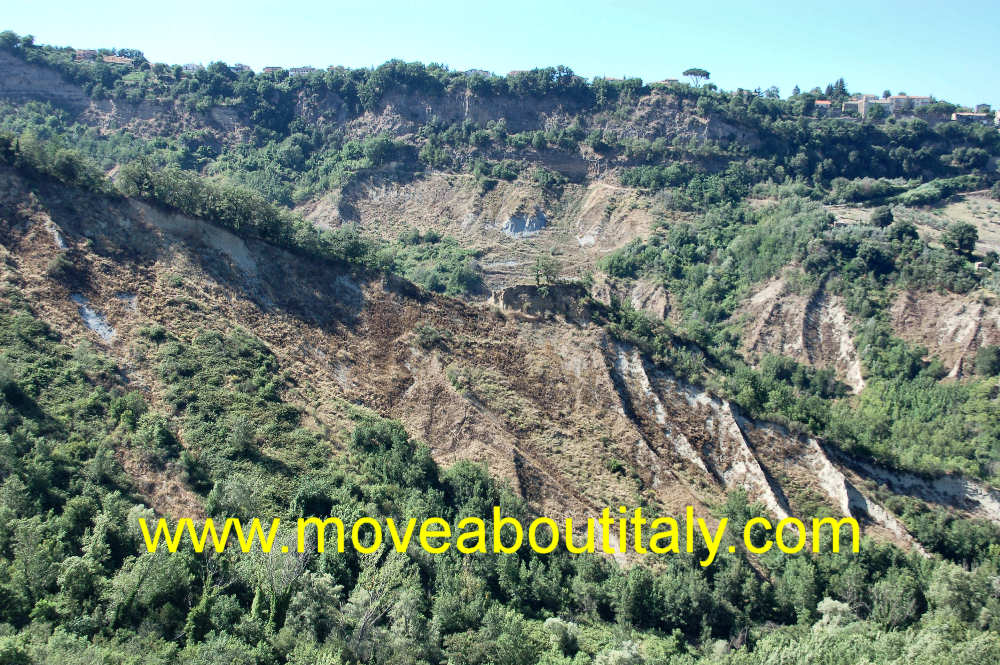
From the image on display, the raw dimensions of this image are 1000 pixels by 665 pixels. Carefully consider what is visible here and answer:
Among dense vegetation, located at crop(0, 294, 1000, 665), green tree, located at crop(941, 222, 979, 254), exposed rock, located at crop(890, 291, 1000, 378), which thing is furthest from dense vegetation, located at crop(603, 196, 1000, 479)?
dense vegetation, located at crop(0, 294, 1000, 665)

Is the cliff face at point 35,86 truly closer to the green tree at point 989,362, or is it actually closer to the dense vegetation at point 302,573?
the dense vegetation at point 302,573

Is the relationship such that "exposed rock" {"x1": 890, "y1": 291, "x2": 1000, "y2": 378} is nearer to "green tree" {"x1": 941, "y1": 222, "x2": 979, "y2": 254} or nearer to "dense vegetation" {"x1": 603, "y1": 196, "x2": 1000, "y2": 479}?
"dense vegetation" {"x1": 603, "y1": 196, "x2": 1000, "y2": 479}

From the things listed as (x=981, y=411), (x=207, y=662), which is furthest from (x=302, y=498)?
(x=981, y=411)

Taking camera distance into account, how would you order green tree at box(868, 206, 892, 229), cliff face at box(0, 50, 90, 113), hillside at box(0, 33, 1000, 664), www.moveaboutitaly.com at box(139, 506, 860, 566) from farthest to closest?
cliff face at box(0, 50, 90, 113) < green tree at box(868, 206, 892, 229) < www.moveaboutitaly.com at box(139, 506, 860, 566) < hillside at box(0, 33, 1000, 664)

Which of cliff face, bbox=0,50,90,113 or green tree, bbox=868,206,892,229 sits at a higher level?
cliff face, bbox=0,50,90,113

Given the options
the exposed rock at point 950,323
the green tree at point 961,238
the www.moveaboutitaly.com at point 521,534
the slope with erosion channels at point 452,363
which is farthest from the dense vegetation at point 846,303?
the www.moveaboutitaly.com at point 521,534

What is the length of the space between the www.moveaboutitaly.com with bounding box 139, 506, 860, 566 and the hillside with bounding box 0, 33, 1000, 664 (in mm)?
552

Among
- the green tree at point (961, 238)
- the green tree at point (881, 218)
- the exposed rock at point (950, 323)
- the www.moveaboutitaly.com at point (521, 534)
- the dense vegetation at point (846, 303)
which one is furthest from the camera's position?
the green tree at point (881, 218)

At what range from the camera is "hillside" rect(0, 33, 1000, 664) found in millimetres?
23031

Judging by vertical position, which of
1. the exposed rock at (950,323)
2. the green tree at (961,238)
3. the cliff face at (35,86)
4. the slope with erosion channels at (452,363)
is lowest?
the slope with erosion channels at (452,363)

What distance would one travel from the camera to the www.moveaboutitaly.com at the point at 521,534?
25094 millimetres

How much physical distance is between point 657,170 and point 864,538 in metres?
48.3

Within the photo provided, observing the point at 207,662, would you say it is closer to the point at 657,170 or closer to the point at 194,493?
the point at 194,493

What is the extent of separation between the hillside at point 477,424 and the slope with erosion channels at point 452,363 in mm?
138
